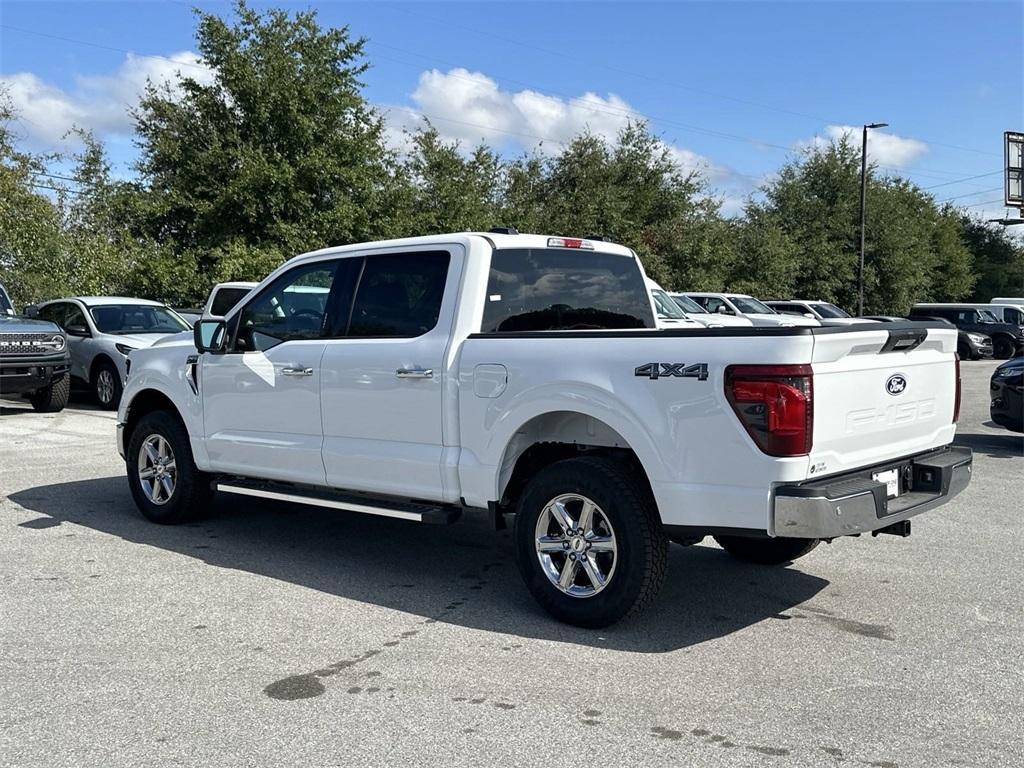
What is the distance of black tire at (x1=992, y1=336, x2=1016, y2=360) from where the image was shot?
102 feet

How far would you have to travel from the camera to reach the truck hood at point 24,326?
1380cm

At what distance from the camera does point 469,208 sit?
29203 mm

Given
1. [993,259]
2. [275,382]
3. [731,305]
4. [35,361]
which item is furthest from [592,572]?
[993,259]

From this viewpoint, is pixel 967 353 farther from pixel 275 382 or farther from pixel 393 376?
pixel 393 376

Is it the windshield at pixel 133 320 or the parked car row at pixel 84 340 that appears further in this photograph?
the windshield at pixel 133 320

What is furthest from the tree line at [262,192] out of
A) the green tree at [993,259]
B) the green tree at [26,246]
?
the green tree at [993,259]

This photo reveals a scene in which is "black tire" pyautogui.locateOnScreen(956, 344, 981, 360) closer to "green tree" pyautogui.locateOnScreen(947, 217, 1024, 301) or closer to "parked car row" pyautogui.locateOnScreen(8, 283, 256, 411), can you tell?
"parked car row" pyautogui.locateOnScreen(8, 283, 256, 411)

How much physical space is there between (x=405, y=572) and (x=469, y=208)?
24001 mm

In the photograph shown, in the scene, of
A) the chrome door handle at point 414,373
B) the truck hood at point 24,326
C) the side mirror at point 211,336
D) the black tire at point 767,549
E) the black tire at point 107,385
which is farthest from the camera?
the black tire at point 107,385

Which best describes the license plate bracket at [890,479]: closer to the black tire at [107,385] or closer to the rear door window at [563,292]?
the rear door window at [563,292]

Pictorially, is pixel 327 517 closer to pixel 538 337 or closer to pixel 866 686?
pixel 538 337

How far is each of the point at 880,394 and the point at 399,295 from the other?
8.84 ft

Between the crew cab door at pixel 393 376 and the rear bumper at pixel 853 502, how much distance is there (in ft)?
6.43

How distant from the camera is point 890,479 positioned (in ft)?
15.9
